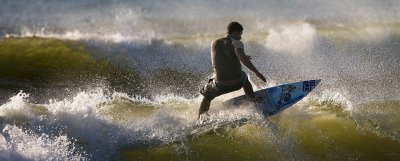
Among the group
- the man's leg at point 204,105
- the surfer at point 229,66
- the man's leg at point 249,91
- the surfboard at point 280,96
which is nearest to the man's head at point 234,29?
the surfer at point 229,66

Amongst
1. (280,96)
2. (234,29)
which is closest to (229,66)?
(234,29)

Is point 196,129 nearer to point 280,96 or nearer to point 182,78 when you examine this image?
point 280,96

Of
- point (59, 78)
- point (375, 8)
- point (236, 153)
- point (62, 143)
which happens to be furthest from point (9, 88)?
point (375, 8)

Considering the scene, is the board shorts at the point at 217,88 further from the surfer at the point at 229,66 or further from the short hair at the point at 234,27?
the short hair at the point at 234,27

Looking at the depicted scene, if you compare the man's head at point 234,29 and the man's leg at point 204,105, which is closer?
the man's head at point 234,29

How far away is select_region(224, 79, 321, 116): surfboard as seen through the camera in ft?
37.0

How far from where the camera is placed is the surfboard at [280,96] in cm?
1128

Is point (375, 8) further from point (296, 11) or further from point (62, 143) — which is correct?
point (62, 143)

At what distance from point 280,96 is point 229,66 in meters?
1.33

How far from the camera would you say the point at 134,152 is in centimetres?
1048

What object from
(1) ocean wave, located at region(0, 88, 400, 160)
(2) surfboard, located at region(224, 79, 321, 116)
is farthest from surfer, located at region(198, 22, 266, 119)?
(1) ocean wave, located at region(0, 88, 400, 160)

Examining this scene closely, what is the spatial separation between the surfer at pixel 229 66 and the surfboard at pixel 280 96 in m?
0.24

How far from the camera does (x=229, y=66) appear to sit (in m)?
10.6

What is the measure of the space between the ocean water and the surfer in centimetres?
56
